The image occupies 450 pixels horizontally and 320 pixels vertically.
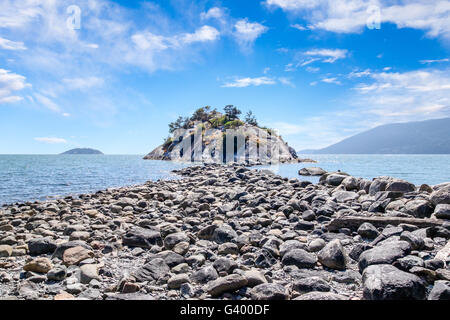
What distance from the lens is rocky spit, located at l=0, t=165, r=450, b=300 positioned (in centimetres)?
417

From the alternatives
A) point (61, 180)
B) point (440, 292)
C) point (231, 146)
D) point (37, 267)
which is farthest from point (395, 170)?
point (231, 146)

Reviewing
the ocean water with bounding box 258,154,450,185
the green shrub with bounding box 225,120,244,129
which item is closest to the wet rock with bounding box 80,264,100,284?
the ocean water with bounding box 258,154,450,185

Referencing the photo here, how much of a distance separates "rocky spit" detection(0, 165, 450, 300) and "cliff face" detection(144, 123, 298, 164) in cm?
6224

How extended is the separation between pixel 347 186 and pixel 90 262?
13.0 m

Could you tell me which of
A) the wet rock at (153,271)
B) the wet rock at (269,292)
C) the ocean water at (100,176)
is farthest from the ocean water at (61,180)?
the wet rock at (269,292)

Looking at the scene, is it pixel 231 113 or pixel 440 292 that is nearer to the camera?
pixel 440 292

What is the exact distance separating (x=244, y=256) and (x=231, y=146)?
78174 millimetres

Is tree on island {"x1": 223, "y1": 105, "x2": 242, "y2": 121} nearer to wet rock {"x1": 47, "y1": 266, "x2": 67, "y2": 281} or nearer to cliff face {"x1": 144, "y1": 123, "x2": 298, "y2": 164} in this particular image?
cliff face {"x1": 144, "y1": 123, "x2": 298, "y2": 164}

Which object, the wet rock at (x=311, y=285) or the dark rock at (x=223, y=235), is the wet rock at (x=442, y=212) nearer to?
the wet rock at (x=311, y=285)

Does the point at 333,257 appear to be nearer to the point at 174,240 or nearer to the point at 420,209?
the point at 174,240

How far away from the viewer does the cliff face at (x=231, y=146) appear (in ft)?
263

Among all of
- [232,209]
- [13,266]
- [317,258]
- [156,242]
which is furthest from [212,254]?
[232,209]

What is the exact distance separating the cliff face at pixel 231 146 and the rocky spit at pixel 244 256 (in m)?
62.2

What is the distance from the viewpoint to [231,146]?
3290 inches
